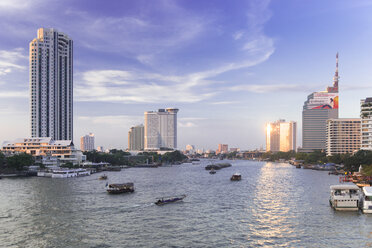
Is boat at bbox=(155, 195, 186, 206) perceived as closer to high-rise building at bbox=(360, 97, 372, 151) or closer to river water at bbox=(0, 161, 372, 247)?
river water at bbox=(0, 161, 372, 247)

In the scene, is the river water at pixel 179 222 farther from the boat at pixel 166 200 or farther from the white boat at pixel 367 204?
the white boat at pixel 367 204

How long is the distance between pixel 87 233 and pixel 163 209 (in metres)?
16.7

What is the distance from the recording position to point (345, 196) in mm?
Result: 52281

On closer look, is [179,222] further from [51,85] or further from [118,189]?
[51,85]

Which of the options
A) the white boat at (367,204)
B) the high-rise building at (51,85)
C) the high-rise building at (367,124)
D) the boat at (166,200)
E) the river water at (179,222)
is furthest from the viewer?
the high-rise building at (51,85)

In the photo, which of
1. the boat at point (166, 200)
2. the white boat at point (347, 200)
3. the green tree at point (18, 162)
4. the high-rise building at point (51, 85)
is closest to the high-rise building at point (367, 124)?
the white boat at point (347, 200)

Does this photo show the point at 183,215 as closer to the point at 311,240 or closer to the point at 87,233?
the point at 87,233

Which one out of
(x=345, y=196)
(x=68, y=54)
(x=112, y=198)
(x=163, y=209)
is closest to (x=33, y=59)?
(x=68, y=54)

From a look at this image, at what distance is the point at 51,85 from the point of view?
18112 cm

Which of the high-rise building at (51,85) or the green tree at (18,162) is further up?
the high-rise building at (51,85)

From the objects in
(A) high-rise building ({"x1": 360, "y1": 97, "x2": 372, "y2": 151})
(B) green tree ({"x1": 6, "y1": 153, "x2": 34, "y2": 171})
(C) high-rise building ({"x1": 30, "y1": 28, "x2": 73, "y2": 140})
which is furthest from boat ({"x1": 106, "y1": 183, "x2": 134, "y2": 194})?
(C) high-rise building ({"x1": 30, "y1": 28, "x2": 73, "y2": 140})

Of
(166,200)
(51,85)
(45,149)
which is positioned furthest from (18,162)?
(166,200)

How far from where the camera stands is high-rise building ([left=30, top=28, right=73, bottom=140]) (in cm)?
17575

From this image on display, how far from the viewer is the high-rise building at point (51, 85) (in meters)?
176
